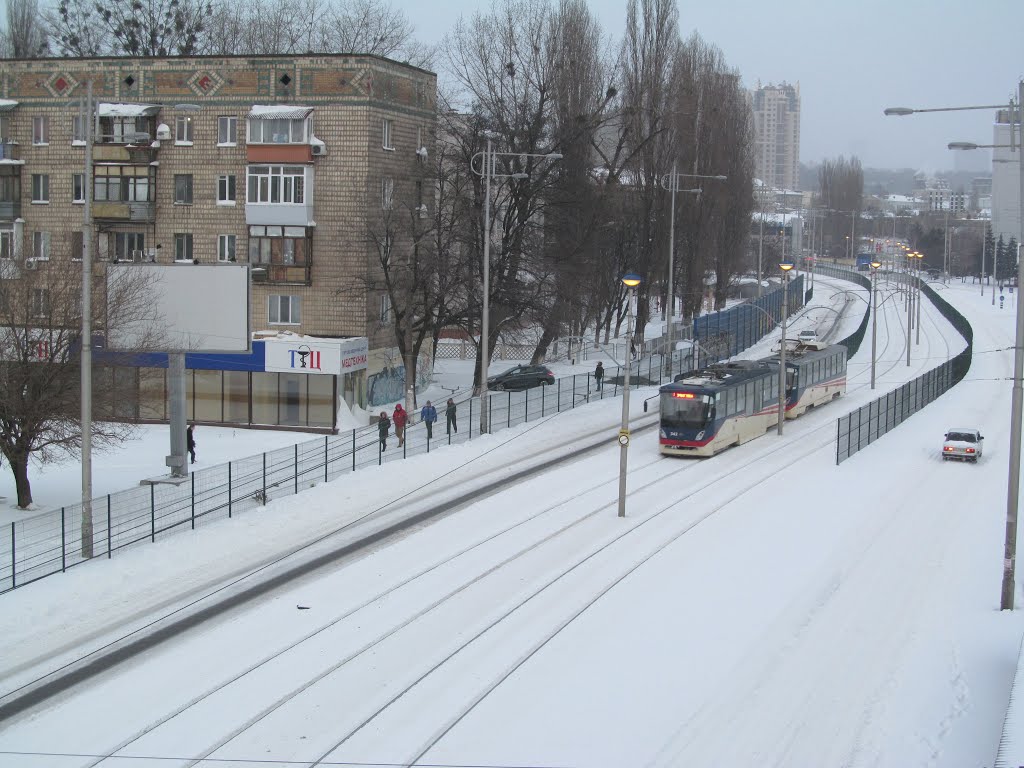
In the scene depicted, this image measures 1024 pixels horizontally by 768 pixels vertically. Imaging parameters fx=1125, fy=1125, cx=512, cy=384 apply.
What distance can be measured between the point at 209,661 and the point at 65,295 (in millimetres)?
14574

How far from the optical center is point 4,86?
151 feet

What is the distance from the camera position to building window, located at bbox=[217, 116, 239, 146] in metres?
44.2

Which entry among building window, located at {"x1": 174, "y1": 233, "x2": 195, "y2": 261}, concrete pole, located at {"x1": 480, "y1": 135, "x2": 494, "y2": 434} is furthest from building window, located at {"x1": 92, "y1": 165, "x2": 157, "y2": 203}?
concrete pole, located at {"x1": 480, "y1": 135, "x2": 494, "y2": 434}

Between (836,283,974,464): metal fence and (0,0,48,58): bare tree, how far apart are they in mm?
57592

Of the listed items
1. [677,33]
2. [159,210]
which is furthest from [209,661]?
[677,33]

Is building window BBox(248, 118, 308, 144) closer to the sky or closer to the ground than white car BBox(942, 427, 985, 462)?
closer to the sky

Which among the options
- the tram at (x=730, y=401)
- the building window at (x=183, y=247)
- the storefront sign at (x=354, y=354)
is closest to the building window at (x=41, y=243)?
the building window at (x=183, y=247)

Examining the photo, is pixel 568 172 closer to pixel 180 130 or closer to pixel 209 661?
pixel 180 130

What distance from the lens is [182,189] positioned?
148 ft

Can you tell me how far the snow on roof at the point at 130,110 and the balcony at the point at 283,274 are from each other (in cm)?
716

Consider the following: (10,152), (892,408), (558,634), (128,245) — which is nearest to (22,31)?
(10,152)

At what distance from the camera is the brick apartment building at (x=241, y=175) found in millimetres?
42906

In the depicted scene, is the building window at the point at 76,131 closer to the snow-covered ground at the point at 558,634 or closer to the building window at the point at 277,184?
the building window at the point at 277,184

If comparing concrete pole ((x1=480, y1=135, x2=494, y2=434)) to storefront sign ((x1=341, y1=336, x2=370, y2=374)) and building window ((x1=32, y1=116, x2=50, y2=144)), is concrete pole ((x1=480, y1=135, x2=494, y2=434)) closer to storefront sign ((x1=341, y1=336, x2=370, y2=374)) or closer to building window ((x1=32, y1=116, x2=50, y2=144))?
storefront sign ((x1=341, y1=336, x2=370, y2=374))
